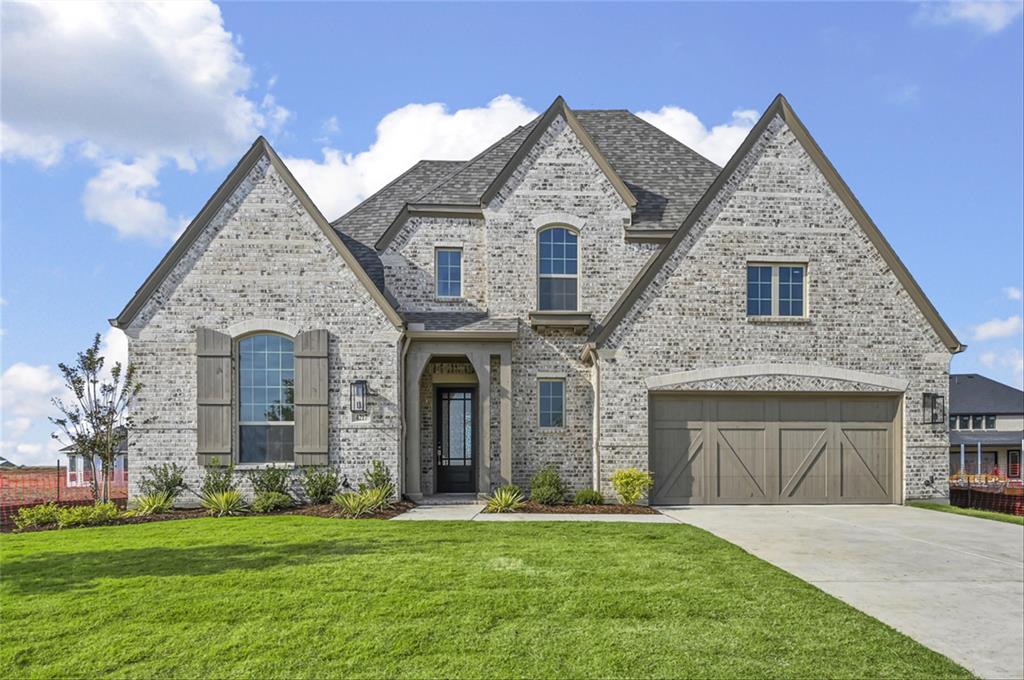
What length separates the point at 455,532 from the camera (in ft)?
37.9

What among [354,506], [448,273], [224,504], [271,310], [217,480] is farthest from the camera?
[448,273]

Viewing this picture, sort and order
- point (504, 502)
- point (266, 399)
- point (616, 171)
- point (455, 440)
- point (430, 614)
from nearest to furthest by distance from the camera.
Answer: point (430, 614) < point (504, 502) < point (266, 399) < point (455, 440) < point (616, 171)

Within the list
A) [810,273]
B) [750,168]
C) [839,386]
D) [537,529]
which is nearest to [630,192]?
[750,168]

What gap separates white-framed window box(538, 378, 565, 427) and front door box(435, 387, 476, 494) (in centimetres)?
180

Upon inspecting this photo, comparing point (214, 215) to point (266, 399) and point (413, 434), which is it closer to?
point (266, 399)

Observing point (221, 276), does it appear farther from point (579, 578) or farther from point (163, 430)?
point (579, 578)

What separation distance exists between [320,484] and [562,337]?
6281mm

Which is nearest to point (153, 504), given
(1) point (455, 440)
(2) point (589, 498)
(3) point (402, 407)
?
(3) point (402, 407)

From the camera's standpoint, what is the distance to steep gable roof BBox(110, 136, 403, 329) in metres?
15.5

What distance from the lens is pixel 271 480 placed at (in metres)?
15.2

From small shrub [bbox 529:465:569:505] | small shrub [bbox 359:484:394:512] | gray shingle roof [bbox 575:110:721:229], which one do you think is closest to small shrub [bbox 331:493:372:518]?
small shrub [bbox 359:484:394:512]

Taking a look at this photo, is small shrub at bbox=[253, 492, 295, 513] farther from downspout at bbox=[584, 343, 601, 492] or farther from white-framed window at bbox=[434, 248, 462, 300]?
downspout at bbox=[584, 343, 601, 492]

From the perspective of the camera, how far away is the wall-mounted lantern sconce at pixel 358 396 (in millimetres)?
15438

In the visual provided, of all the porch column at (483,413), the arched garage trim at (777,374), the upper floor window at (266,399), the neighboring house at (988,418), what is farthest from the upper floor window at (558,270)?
the neighboring house at (988,418)
